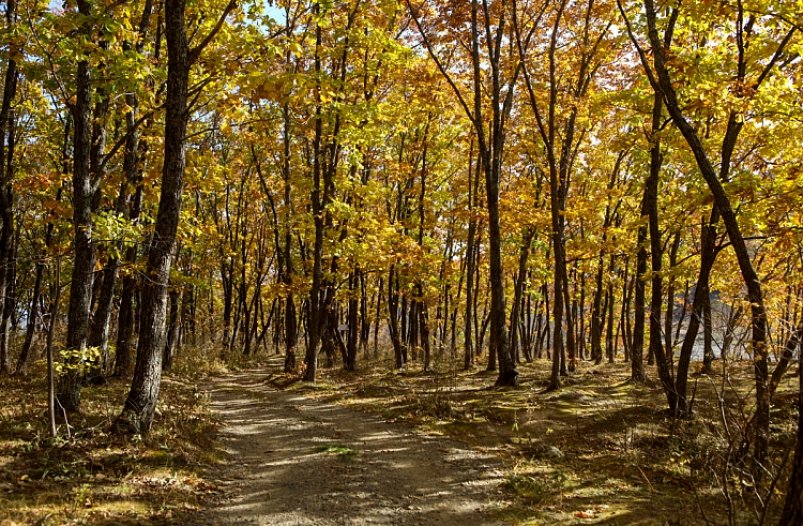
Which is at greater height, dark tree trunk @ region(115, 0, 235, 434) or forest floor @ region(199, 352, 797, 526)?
dark tree trunk @ region(115, 0, 235, 434)

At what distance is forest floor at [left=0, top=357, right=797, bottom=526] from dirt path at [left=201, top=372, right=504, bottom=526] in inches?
1.3

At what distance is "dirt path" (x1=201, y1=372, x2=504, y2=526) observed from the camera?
6.06 m

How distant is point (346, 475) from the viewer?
7418 mm

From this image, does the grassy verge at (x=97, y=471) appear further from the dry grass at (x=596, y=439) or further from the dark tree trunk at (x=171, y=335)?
the dark tree trunk at (x=171, y=335)

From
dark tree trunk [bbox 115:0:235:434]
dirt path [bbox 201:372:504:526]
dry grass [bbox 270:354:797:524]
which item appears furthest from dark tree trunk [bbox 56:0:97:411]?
dry grass [bbox 270:354:797:524]

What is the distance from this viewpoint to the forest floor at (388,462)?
585 centimetres

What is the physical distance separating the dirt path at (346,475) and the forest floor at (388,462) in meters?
0.03

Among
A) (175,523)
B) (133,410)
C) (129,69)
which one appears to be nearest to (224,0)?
(129,69)

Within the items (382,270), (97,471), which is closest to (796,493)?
(97,471)

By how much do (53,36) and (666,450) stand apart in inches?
467

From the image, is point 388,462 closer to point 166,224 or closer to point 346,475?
point 346,475

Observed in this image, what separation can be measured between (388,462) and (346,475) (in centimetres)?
97

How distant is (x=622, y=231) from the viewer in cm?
1515

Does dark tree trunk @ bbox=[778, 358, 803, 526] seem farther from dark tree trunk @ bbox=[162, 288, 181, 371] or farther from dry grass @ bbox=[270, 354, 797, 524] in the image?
dark tree trunk @ bbox=[162, 288, 181, 371]
